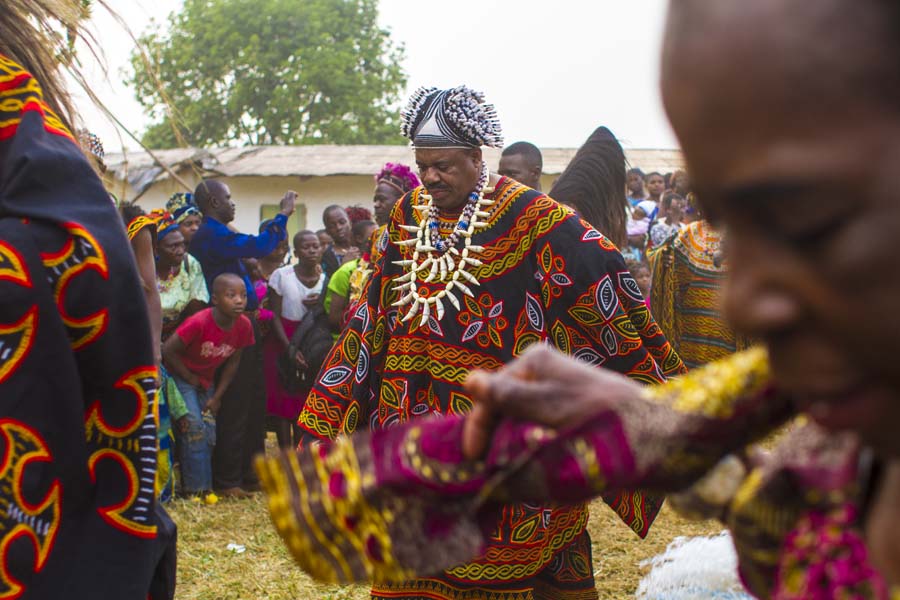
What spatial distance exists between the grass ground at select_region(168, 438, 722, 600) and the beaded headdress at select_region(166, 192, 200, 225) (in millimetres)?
2196

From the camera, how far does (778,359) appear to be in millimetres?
739

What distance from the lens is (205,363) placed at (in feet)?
22.7

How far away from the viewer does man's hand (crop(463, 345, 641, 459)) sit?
1.00 m

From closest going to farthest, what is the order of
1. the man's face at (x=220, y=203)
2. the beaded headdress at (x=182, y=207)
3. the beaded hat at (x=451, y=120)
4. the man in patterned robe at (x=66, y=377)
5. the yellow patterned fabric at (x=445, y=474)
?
the yellow patterned fabric at (x=445, y=474), the man in patterned robe at (x=66, y=377), the beaded hat at (x=451, y=120), the man's face at (x=220, y=203), the beaded headdress at (x=182, y=207)

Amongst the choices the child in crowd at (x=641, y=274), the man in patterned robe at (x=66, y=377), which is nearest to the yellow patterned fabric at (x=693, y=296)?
the child in crowd at (x=641, y=274)

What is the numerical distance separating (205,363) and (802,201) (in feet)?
21.5

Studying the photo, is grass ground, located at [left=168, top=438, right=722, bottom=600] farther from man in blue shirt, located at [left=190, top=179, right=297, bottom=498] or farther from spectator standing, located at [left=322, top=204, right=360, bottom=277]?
spectator standing, located at [left=322, top=204, right=360, bottom=277]

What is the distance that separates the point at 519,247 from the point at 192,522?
12.6 ft

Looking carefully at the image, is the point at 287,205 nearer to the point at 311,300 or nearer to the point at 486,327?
the point at 311,300

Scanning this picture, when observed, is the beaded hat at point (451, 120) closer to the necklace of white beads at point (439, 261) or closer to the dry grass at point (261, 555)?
the necklace of white beads at point (439, 261)

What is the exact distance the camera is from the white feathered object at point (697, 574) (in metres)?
3.38

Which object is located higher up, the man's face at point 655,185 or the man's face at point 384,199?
the man's face at point 384,199

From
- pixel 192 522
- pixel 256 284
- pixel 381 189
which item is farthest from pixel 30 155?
pixel 256 284

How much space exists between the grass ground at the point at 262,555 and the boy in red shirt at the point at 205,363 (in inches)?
11.7
